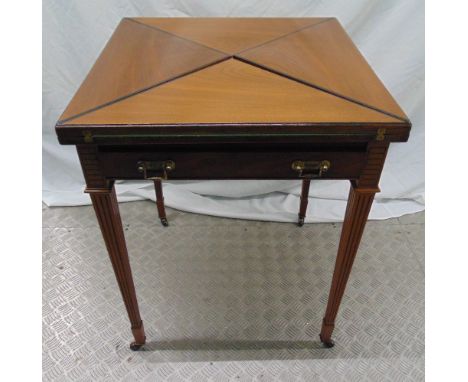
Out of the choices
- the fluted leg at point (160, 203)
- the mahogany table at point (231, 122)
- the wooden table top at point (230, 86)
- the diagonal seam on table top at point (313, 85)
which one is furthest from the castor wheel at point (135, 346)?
the diagonal seam on table top at point (313, 85)

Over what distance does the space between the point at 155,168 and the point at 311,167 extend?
281 mm

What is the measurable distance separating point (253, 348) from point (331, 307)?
0.25 m

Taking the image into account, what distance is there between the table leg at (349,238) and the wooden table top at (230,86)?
139mm

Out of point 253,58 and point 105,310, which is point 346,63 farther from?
point 105,310

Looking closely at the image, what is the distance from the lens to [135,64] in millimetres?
843

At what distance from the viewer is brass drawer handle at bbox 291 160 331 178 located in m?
0.70

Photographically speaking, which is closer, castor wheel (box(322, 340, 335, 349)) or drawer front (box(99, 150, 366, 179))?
drawer front (box(99, 150, 366, 179))

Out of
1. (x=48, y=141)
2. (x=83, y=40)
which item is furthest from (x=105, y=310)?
(x=83, y=40)

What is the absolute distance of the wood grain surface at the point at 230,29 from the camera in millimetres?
920

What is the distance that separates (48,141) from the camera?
4.88 feet

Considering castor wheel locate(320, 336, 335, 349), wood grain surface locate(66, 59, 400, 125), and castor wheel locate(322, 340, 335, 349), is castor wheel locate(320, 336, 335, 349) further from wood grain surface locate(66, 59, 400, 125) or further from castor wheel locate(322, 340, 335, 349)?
wood grain surface locate(66, 59, 400, 125)

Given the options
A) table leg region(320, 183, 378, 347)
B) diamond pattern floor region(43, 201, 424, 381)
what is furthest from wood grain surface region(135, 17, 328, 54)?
diamond pattern floor region(43, 201, 424, 381)

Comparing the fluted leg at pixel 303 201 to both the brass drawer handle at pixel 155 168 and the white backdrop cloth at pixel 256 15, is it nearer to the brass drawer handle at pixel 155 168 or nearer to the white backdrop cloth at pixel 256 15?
the white backdrop cloth at pixel 256 15

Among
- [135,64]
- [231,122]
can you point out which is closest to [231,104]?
[231,122]
